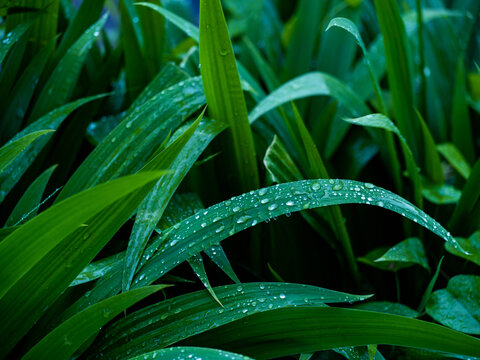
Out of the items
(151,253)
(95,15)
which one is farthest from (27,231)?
(95,15)

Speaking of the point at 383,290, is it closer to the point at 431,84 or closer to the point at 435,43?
the point at 431,84

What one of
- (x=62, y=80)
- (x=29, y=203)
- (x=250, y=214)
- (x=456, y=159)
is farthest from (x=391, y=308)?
(x=62, y=80)

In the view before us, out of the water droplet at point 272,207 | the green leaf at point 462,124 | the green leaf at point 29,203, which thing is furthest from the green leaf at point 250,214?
the green leaf at point 462,124

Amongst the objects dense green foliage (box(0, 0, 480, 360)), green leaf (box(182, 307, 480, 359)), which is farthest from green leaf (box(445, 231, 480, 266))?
green leaf (box(182, 307, 480, 359))

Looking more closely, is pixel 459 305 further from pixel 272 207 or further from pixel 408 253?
pixel 272 207

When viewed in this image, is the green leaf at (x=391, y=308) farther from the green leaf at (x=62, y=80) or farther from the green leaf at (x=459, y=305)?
the green leaf at (x=62, y=80)

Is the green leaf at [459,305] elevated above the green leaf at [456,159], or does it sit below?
below
